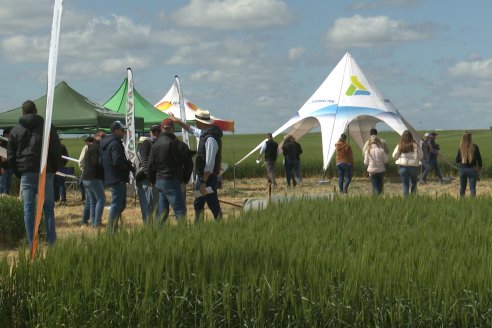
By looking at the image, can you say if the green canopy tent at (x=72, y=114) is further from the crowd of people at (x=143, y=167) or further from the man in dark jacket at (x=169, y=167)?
the man in dark jacket at (x=169, y=167)

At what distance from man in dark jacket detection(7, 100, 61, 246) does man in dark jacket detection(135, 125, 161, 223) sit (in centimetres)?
223

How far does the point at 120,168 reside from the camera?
1104cm

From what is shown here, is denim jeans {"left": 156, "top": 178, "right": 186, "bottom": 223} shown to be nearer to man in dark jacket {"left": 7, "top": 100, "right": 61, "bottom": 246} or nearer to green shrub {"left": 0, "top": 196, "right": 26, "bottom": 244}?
man in dark jacket {"left": 7, "top": 100, "right": 61, "bottom": 246}

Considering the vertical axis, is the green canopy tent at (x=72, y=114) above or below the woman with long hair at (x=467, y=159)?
above

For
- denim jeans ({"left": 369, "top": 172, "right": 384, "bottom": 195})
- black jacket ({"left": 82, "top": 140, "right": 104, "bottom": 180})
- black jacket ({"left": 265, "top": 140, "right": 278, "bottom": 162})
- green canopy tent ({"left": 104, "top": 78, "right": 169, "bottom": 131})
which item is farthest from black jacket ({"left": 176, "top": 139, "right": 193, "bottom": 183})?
black jacket ({"left": 265, "top": 140, "right": 278, "bottom": 162})

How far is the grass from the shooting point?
461 cm

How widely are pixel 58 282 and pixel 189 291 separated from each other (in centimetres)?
93

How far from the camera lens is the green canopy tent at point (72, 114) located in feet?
56.1

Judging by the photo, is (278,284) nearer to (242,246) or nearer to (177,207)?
(242,246)

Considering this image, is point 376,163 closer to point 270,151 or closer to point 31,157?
point 31,157

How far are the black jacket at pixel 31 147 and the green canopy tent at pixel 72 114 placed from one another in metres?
8.07

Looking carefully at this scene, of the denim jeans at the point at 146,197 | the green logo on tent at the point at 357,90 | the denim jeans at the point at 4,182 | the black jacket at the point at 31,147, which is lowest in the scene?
the denim jeans at the point at 146,197

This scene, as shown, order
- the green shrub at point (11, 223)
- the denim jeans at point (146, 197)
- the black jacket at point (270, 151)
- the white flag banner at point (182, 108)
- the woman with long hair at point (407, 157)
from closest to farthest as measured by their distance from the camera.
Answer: the green shrub at point (11, 223), the denim jeans at point (146, 197), the woman with long hair at point (407, 157), the white flag banner at point (182, 108), the black jacket at point (270, 151)

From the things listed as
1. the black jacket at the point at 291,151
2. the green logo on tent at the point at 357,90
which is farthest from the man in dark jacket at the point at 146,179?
the green logo on tent at the point at 357,90
